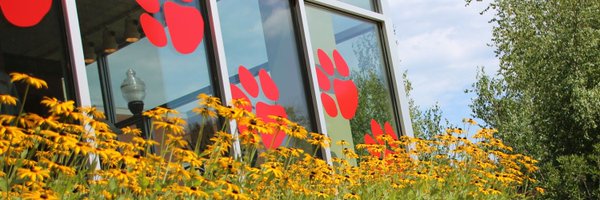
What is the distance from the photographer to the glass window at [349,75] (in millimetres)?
7934

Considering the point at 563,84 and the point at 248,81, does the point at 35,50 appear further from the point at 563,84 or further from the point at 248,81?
the point at 563,84

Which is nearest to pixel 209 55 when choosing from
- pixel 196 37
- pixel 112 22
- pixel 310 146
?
pixel 196 37

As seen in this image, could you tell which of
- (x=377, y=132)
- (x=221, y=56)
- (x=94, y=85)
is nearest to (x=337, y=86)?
(x=377, y=132)

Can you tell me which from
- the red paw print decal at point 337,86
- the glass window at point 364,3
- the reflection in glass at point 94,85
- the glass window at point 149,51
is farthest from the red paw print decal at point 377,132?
the reflection in glass at point 94,85

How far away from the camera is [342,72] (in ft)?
27.1

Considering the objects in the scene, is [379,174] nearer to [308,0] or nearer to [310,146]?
[310,146]

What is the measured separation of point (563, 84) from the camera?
37.6ft

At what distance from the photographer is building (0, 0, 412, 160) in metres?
5.25

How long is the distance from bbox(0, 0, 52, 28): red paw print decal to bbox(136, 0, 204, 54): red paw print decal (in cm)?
84

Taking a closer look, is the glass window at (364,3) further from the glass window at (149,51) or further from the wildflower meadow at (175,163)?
the glass window at (149,51)

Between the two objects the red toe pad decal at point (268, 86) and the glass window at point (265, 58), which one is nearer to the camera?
the glass window at point (265, 58)

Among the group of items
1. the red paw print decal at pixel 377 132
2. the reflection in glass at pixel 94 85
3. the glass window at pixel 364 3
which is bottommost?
the red paw print decal at pixel 377 132

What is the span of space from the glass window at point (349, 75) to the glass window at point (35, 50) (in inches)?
122

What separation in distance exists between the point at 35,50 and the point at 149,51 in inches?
38.1
